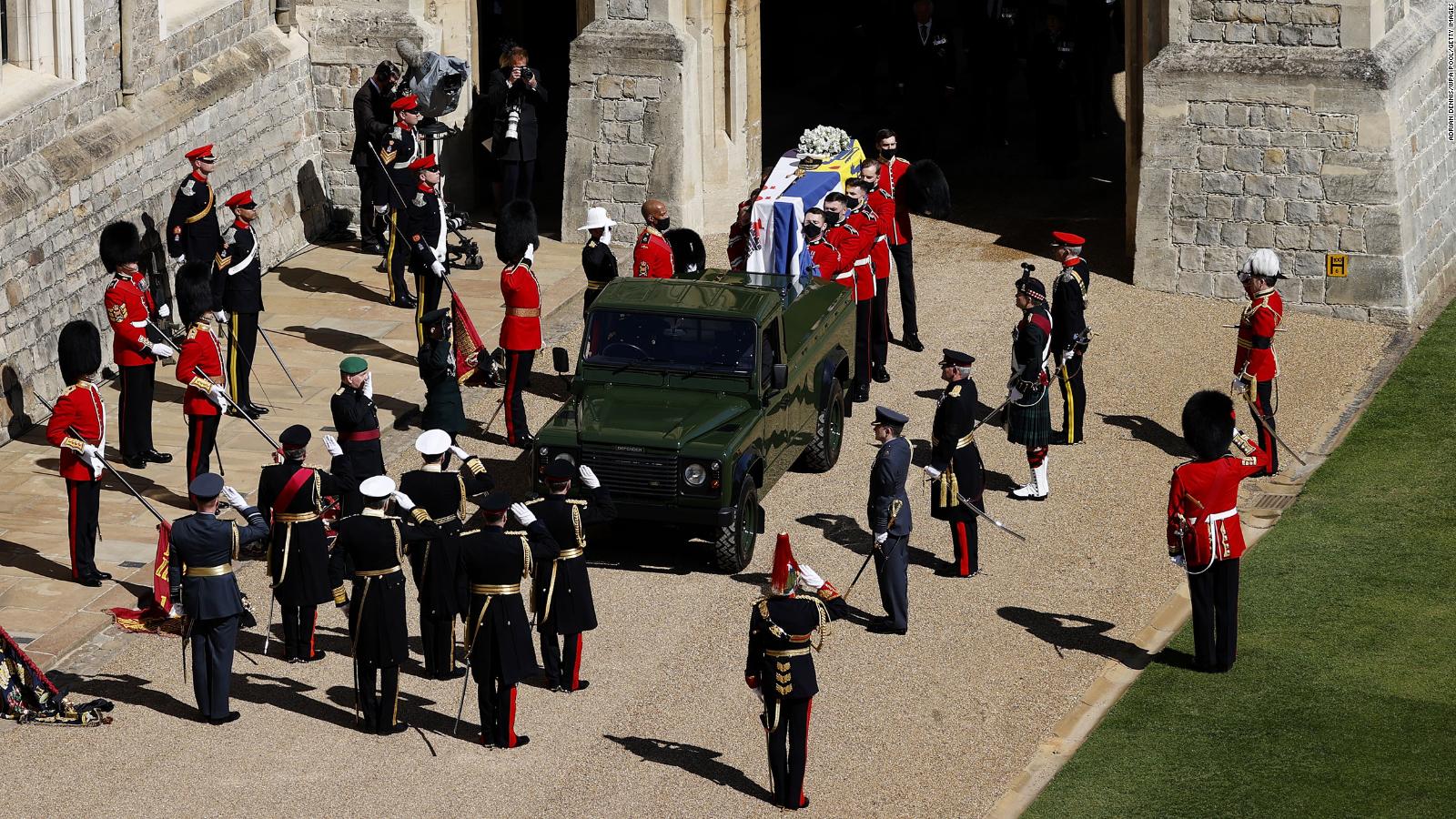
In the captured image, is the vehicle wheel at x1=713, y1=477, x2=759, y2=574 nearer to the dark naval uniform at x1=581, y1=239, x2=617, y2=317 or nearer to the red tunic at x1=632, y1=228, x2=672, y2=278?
the red tunic at x1=632, y1=228, x2=672, y2=278

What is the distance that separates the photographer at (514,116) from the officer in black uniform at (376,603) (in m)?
10.3

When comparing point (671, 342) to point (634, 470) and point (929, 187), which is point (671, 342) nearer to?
point (634, 470)

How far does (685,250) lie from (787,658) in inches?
329

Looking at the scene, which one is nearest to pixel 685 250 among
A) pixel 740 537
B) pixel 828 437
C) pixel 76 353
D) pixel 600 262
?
pixel 600 262

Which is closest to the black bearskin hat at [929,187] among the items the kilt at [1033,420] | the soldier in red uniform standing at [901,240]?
the soldier in red uniform standing at [901,240]

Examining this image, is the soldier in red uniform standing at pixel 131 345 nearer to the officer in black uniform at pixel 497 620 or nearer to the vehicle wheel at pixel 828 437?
the vehicle wheel at pixel 828 437

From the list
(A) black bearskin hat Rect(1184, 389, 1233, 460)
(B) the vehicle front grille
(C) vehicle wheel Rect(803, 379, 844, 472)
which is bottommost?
(C) vehicle wheel Rect(803, 379, 844, 472)

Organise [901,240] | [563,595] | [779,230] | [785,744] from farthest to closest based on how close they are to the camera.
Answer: [779,230]
[901,240]
[563,595]
[785,744]

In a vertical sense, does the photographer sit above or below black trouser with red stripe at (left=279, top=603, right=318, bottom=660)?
above

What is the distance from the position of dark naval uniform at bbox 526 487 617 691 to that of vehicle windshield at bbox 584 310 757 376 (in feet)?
8.31

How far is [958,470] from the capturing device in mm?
15625

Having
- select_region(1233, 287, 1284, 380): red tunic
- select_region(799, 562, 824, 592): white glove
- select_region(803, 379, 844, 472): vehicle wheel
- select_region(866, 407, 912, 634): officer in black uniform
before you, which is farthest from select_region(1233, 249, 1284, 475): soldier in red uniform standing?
select_region(799, 562, 824, 592): white glove

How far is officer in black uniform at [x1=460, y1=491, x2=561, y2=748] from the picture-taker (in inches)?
513

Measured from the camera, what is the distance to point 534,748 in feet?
43.3
